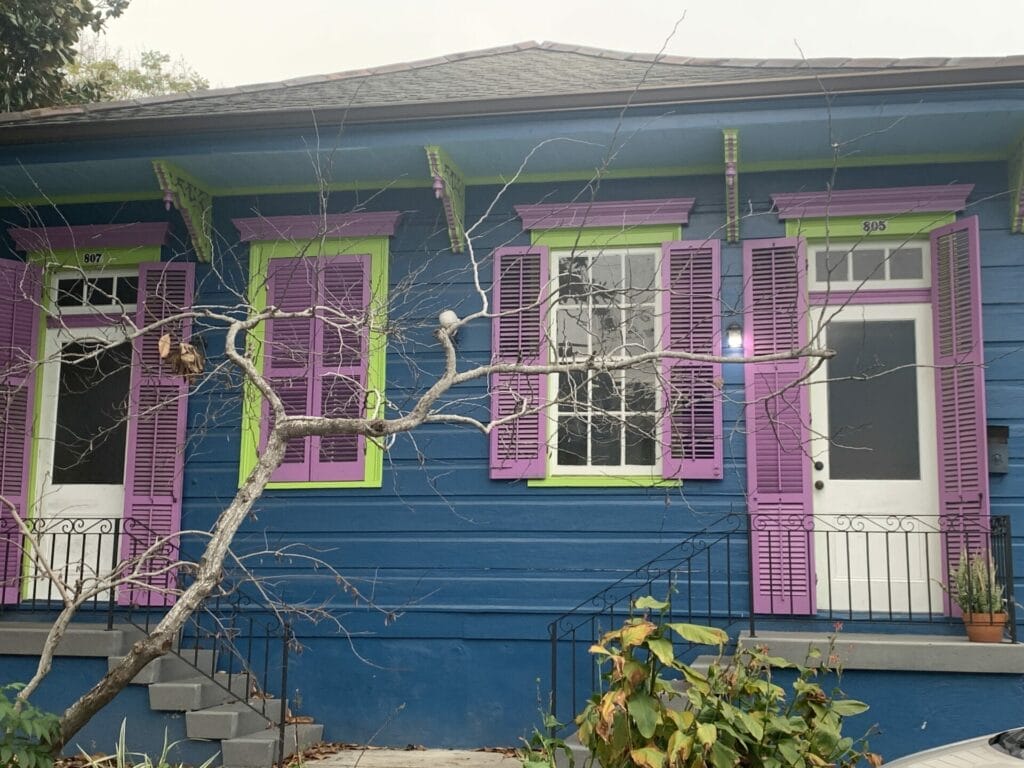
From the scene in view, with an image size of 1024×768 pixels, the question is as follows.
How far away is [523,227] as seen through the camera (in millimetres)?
7578

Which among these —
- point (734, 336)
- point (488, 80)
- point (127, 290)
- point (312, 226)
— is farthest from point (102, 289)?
point (734, 336)

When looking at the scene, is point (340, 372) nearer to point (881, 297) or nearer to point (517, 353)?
point (517, 353)

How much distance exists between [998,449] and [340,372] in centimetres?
423

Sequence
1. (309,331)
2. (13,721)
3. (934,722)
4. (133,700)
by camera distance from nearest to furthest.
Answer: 1. (13,721)
2. (934,722)
3. (133,700)
4. (309,331)

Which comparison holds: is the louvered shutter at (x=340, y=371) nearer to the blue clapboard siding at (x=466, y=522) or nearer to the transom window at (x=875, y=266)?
the blue clapboard siding at (x=466, y=522)

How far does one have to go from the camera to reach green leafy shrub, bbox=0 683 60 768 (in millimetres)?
5012

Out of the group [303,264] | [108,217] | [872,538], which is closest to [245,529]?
[303,264]

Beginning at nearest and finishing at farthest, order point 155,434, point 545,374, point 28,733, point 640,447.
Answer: point 28,733 → point 545,374 → point 640,447 → point 155,434

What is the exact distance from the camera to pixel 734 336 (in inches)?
286

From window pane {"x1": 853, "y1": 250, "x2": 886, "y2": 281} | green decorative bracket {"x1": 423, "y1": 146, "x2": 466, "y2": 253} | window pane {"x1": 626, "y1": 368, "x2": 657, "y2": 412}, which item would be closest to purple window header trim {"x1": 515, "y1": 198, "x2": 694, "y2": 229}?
green decorative bracket {"x1": 423, "y1": 146, "x2": 466, "y2": 253}

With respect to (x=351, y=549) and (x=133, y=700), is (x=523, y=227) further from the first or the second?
(x=133, y=700)

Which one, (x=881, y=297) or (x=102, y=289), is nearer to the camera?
(x=881, y=297)

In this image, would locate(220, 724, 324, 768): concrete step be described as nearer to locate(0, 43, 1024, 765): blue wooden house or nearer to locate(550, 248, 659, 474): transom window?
locate(0, 43, 1024, 765): blue wooden house

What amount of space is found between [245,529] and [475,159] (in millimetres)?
3010
